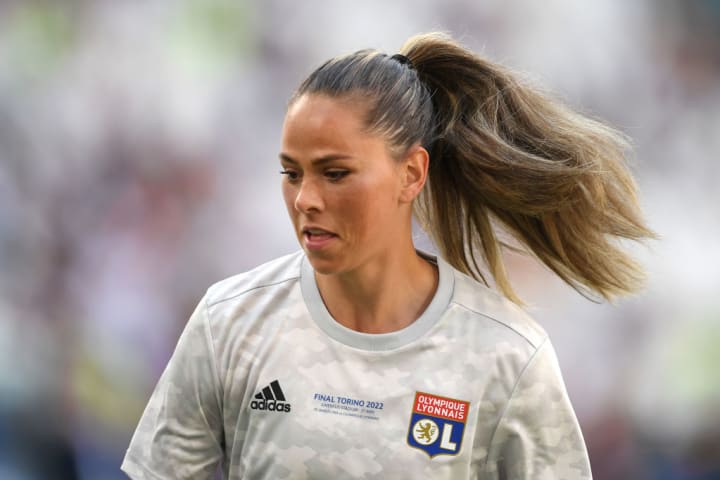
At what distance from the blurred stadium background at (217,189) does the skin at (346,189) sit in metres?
1.65

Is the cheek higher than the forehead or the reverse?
the reverse

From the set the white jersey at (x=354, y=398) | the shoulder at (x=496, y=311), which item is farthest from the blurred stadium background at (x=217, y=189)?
the white jersey at (x=354, y=398)

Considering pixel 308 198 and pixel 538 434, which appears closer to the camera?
pixel 308 198

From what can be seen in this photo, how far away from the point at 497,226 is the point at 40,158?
203 centimetres

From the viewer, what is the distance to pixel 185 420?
2.27 meters

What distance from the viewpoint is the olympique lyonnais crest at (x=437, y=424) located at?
7.13ft

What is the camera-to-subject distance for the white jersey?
7.13 feet

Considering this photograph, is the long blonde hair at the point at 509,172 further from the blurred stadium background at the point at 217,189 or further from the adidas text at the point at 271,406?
the blurred stadium background at the point at 217,189

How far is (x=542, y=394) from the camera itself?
87.0 inches

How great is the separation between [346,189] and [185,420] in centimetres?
61

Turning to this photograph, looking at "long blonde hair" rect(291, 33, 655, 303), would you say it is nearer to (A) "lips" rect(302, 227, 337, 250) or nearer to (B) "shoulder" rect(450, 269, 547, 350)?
(B) "shoulder" rect(450, 269, 547, 350)

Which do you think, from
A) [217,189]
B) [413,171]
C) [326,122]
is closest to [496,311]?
[413,171]

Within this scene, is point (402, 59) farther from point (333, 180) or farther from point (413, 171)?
point (333, 180)

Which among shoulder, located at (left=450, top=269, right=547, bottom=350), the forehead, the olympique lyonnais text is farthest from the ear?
the olympique lyonnais text
